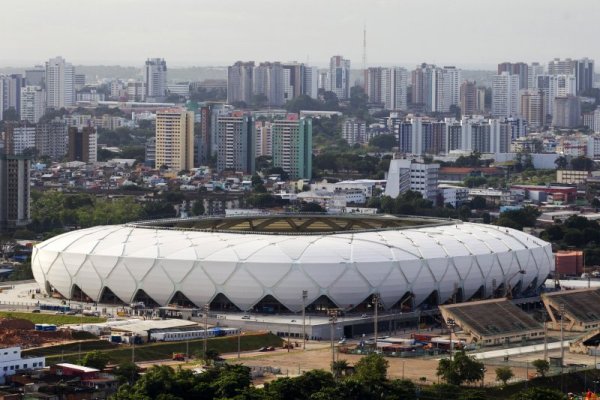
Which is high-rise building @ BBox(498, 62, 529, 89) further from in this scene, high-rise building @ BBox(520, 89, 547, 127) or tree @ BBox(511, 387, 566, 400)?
tree @ BBox(511, 387, 566, 400)

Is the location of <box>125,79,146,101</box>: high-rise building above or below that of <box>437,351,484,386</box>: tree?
above

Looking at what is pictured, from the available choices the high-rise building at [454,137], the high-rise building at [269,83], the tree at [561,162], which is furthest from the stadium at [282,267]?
the high-rise building at [269,83]

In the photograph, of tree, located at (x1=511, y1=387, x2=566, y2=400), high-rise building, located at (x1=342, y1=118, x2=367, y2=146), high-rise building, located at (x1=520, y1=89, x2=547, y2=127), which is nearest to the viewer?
tree, located at (x1=511, y1=387, x2=566, y2=400)

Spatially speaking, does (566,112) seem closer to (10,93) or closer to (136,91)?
(10,93)

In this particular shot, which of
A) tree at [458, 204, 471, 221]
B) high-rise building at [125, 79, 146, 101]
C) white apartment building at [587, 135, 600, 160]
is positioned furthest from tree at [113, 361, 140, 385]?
high-rise building at [125, 79, 146, 101]

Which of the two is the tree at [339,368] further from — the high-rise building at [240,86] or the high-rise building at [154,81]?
the high-rise building at [154,81]

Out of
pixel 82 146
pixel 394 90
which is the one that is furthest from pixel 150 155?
pixel 394 90

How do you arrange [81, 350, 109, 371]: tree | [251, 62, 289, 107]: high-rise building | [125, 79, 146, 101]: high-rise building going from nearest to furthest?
[81, 350, 109, 371]: tree
[251, 62, 289, 107]: high-rise building
[125, 79, 146, 101]: high-rise building
